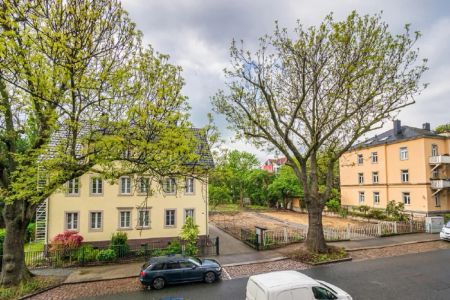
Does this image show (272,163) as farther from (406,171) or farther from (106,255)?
(106,255)

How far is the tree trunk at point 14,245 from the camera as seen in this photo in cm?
1168

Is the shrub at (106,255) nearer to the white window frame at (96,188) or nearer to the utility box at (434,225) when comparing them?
the white window frame at (96,188)

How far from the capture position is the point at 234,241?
2175 cm

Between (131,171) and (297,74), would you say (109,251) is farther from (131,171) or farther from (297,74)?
(297,74)

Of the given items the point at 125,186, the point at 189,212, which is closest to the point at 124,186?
the point at 125,186

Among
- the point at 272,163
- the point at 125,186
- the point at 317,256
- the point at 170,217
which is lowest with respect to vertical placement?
the point at 317,256

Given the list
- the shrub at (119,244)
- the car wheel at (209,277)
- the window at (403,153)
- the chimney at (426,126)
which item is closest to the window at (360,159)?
the window at (403,153)

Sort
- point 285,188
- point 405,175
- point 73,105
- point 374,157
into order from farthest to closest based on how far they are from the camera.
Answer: point 285,188 < point 374,157 < point 405,175 < point 73,105

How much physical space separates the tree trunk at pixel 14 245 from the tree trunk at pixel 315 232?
1535cm

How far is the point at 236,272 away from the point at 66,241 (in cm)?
1251

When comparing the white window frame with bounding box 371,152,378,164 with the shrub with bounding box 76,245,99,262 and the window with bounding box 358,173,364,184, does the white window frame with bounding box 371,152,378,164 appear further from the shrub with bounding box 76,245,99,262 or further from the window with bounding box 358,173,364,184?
the shrub with bounding box 76,245,99,262

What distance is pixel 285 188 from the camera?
44.6m

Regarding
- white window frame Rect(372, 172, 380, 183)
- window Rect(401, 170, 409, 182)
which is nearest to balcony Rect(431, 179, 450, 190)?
window Rect(401, 170, 409, 182)

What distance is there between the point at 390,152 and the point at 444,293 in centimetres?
2713
